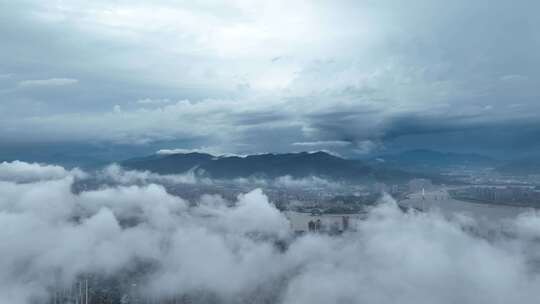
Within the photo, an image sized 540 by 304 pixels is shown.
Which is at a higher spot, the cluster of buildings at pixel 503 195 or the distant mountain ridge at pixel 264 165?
the distant mountain ridge at pixel 264 165

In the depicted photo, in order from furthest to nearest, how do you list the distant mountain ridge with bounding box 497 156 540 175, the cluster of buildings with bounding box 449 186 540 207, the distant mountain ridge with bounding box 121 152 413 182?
1. the distant mountain ridge with bounding box 121 152 413 182
2. the distant mountain ridge with bounding box 497 156 540 175
3. the cluster of buildings with bounding box 449 186 540 207

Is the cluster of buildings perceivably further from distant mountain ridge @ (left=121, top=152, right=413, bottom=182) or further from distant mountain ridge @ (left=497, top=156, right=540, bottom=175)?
distant mountain ridge @ (left=121, top=152, right=413, bottom=182)

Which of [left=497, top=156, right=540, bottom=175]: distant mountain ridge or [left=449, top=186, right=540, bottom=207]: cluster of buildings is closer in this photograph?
[left=449, top=186, right=540, bottom=207]: cluster of buildings

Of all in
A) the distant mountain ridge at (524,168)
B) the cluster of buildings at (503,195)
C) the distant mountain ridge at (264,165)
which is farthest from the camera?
the distant mountain ridge at (264,165)

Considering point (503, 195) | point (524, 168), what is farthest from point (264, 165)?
point (503, 195)

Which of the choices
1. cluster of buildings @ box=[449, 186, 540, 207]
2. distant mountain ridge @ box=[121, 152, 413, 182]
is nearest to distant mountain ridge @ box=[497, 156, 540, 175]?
distant mountain ridge @ box=[121, 152, 413, 182]

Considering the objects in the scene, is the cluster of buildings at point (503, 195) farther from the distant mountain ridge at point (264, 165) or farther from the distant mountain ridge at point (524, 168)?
the distant mountain ridge at point (264, 165)

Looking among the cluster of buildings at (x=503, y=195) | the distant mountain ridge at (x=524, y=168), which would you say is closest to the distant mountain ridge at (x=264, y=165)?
the distant mountain ridge at (x=524, y=168)

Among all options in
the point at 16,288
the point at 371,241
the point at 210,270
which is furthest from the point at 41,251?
the point at 371,241

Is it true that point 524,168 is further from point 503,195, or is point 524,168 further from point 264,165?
point 264,165
